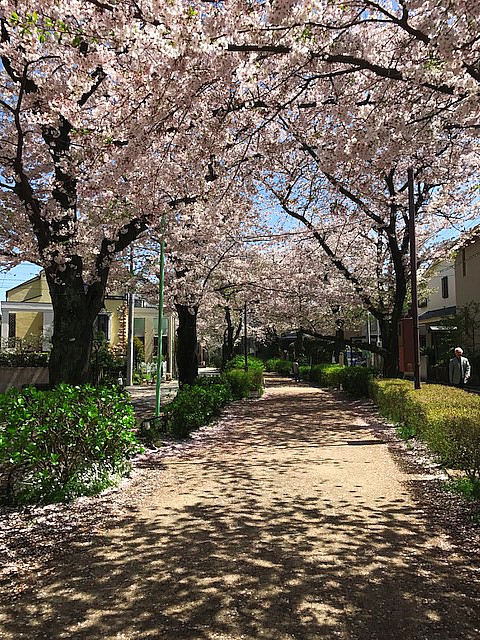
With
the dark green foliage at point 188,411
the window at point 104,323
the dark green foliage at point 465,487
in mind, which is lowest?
the dark green foliage at point 465,487

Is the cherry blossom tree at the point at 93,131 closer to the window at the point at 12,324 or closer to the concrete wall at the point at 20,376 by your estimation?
the concrete wall at the point at 20,376

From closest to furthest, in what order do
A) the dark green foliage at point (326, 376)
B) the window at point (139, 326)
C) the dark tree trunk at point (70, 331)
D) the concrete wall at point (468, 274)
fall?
the dark tree trunk at point (70, 331)
the concrete wall at point (468, 274)
the dark green foliage at point (326, 376)
the window at point (139, 326)

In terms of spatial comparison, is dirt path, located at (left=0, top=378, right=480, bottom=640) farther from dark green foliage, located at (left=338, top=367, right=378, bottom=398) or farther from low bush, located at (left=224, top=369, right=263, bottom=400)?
low bush, located at (left=224, top=369, right=263, bottom=400)

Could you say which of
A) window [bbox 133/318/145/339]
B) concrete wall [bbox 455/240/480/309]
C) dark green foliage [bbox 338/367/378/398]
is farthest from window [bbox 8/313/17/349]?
concrete wall [bbox 455/240/480/309]

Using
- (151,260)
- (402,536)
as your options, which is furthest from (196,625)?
(151,260)

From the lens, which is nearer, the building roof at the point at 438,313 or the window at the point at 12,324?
the building roof at the point at 438,313

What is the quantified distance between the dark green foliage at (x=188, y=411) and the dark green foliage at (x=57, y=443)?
137 inches

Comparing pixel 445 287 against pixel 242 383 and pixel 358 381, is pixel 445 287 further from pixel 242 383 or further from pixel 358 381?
pixel 242 383

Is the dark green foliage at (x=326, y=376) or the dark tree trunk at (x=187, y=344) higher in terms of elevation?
the dark tree trunk at (x=187, y=344)

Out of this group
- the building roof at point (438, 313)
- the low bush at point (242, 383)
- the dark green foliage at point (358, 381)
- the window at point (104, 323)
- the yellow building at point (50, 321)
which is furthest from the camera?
the yellow building at point (50, 321)

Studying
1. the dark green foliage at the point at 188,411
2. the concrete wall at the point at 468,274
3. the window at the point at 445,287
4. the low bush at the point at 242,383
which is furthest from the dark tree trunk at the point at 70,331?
the window at the point at 445,287

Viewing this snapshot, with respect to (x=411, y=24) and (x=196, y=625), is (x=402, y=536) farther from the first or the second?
(x=411, y=24)

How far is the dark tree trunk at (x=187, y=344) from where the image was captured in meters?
15.8

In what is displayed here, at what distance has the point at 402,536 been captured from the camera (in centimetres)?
453
